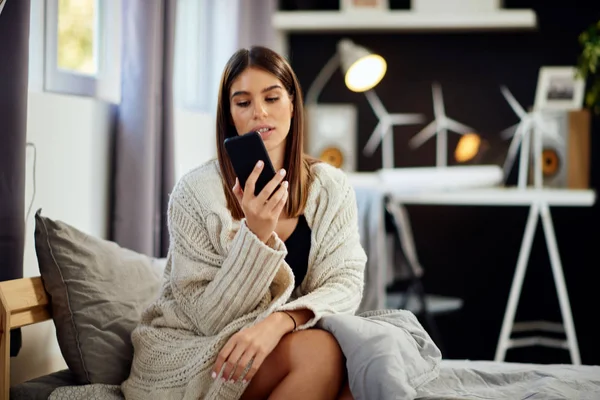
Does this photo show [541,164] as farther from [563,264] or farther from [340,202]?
[340,202]

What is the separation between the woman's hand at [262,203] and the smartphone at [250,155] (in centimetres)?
2

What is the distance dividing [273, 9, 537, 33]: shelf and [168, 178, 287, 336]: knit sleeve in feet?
6.82

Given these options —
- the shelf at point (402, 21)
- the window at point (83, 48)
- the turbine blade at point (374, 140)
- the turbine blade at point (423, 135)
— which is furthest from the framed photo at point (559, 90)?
the window at point (83, 48)

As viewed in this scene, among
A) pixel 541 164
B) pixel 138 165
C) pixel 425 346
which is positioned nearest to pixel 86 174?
pixel 138 165

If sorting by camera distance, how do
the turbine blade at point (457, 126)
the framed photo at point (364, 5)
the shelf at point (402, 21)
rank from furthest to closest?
the turbine blade at point (457, 126) < the framed photo at point (364, 5) < the shelf at point (402, 21)

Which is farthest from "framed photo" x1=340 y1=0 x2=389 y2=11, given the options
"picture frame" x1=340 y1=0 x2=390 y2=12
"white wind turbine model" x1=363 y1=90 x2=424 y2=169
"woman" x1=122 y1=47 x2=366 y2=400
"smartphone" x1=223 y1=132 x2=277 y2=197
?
"smartphone" x1=223 y1=132 x2=277 y2=197

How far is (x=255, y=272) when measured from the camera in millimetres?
1457

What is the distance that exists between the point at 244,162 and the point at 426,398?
1.72ft

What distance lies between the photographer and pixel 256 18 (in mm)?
3301

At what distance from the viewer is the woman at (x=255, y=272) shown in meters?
1.38

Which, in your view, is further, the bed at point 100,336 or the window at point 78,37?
the window at point 78,37

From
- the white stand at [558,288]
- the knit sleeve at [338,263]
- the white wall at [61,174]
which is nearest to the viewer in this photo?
the knit sleeve at [338,263]

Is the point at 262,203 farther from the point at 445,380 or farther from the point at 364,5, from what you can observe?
the point at 364,5

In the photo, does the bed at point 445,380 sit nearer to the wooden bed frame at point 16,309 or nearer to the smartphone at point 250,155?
the wooden bed frame at point 16,309
